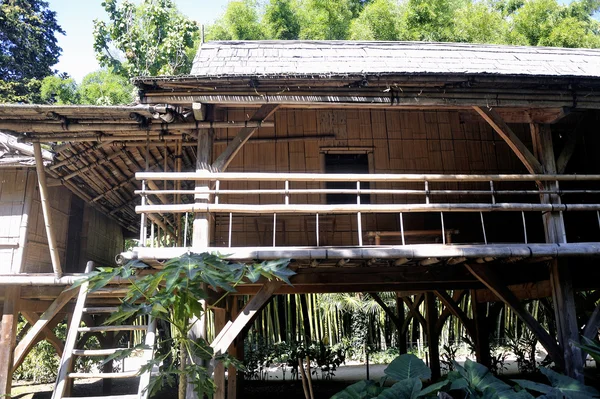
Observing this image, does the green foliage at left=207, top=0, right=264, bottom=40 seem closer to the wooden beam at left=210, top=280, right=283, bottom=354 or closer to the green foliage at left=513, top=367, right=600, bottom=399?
the wooden beam at left=210, top=280, right=283, bottom=354

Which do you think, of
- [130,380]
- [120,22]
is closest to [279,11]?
[120,22]

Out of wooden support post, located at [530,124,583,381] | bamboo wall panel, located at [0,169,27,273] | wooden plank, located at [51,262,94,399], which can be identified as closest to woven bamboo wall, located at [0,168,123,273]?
bamboo wall panel, located at [0,169,27,273]

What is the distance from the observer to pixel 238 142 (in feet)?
18.8

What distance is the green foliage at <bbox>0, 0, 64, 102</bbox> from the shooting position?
68.9 ft

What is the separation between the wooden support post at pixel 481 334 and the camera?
838 cm

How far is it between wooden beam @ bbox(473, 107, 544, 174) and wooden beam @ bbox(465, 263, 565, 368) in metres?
1.33

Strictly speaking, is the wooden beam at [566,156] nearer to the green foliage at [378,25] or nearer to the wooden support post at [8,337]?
the wooden support post at [8,337]

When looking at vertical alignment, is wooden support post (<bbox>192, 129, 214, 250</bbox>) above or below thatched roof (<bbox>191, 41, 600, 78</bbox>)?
below

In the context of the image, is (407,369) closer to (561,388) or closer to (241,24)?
(561,388)

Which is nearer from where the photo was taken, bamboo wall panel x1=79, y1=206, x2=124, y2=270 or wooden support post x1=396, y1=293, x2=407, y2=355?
bamboo wall panel x1=79, y1=206, x2=124, y2=270

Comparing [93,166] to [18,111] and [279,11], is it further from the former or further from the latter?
[279,11]

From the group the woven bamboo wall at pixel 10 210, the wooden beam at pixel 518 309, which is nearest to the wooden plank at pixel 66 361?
the woven bamboo wall at pixel 10 210

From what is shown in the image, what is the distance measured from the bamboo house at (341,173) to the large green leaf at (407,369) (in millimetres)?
1249

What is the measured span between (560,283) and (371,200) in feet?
8.39
